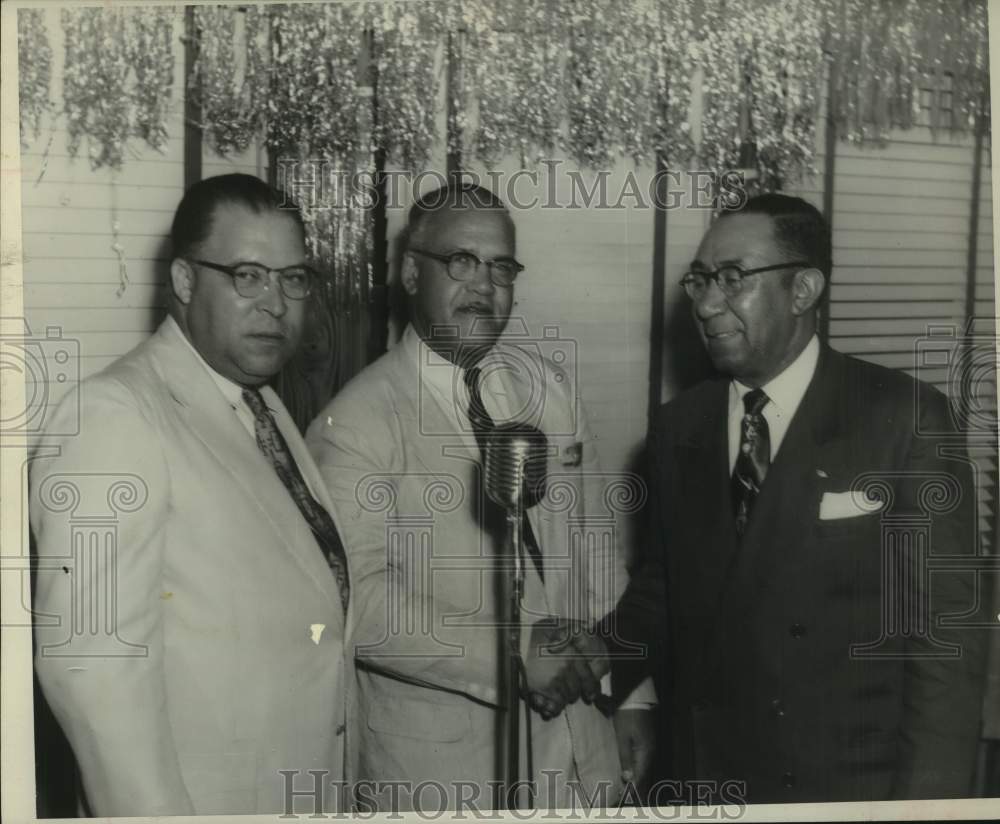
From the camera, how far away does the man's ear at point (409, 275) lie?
2.46 meters

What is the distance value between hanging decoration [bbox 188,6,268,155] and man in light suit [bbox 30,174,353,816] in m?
0.12

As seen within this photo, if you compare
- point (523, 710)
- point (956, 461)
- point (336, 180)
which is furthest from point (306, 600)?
point (956, 461)

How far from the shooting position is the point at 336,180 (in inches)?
97.3

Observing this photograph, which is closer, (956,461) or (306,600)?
(306,600)

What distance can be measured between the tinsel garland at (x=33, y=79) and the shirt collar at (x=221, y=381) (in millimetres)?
548

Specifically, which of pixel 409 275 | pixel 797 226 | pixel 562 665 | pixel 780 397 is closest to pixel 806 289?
pixel 797 226

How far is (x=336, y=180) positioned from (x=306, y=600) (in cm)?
92

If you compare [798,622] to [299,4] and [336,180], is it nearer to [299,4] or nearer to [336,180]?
[336,180]

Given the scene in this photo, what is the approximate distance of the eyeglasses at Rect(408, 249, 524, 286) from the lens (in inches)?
96.8

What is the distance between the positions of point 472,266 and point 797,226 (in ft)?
2.43

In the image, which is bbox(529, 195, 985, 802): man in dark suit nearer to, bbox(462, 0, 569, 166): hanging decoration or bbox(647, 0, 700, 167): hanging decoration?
bbox(647, 0, 700, 167): hanging decoration

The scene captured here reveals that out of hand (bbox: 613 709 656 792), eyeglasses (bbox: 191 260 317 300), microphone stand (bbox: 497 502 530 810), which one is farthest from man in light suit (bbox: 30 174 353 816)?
hand (bbox: 613 709 656 792)

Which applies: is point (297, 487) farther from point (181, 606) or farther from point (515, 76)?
point (515, 76)

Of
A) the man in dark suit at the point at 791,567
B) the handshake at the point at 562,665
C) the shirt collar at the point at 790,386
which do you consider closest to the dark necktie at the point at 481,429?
the handshake at the point at 562,665
